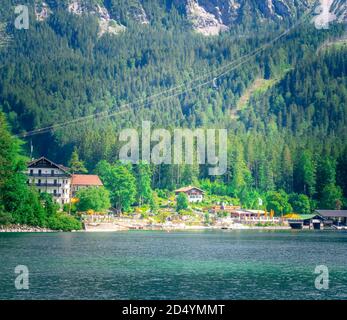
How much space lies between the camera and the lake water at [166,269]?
5312 cm

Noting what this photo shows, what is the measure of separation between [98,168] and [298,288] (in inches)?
4738

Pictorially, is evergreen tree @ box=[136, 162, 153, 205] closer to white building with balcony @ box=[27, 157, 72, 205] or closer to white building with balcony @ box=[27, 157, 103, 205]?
white building with balcony @ box=[27, 157, 103, 205]

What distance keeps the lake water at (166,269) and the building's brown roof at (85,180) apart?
6332 centimetres

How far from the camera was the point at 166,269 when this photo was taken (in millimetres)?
66250

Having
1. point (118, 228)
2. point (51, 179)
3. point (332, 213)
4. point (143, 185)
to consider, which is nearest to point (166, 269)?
point (118, 228)

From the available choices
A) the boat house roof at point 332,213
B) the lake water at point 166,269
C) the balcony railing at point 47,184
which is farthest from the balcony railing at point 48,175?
the lake water at point 166,269

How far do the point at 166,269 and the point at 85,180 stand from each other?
327 feet

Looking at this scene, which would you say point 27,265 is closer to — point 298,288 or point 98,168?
point 298,288

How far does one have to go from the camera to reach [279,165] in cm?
18425

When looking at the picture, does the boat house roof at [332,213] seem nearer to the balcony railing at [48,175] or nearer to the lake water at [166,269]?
the balcony railing at [48,175]

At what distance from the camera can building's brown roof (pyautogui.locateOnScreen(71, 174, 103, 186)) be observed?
162 m

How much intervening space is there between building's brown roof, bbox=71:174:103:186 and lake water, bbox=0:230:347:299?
6332 centimetres

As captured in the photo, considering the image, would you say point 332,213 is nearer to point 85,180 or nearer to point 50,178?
point 85,180

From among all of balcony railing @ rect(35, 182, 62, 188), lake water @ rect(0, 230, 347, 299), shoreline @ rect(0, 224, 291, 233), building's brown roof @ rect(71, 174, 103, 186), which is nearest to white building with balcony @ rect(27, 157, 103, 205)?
balcony railing @ rect(35, 182, 62, 188)
